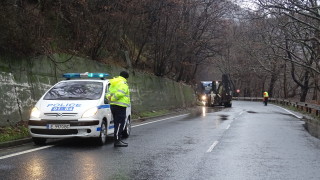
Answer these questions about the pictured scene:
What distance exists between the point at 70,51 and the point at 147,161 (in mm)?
12856

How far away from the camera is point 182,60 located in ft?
127

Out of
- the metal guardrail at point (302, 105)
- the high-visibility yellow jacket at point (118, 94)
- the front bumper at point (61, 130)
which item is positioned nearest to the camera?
the front bumper at point (61, 130)

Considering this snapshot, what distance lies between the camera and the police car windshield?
10.9 metres

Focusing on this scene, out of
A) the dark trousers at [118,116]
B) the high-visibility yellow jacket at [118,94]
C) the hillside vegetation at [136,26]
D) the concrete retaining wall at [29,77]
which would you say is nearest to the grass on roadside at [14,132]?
the concrete retaining wall at [29,77]

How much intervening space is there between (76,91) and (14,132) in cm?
228

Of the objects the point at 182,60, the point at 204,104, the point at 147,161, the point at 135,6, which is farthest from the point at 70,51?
the point at 204,104

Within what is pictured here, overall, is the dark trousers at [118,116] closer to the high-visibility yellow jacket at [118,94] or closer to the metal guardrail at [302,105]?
the high-visibility yellow jacket at [118,94]

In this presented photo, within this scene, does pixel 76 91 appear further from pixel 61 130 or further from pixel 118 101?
pixel 61 130

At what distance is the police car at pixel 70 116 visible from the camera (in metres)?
9.95

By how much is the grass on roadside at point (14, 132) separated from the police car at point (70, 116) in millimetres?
800

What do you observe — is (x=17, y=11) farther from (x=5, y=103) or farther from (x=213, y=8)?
(x=213, y=8)

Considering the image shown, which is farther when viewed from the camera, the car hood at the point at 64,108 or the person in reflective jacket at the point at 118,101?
the person in reflective jacket at the point at 118,101

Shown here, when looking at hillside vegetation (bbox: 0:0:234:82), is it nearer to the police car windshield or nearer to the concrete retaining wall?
the concrete retaining wall

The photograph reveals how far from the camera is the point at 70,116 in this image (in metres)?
9.99
